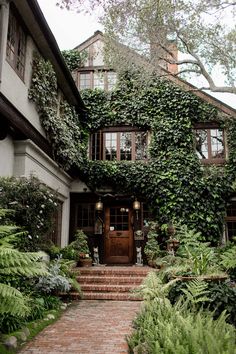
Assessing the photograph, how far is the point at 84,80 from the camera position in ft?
46.4

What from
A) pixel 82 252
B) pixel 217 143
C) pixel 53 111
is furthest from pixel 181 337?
pixel 217 143

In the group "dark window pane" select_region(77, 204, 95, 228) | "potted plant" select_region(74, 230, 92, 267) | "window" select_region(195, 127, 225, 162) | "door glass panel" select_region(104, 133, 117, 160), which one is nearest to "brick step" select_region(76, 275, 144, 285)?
"potted plant" select_region(74, 230, 92, 267)

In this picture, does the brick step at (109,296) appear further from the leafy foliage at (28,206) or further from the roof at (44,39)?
the roof at (44,39)

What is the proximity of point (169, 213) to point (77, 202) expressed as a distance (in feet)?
12.2

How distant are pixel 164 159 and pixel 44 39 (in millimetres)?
6121

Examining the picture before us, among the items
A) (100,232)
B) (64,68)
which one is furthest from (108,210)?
(64,68)

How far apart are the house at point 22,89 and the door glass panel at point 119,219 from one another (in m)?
3.95

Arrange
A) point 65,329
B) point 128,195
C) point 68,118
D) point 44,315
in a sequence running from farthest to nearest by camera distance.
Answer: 1. point 128,195
2. point 68,118
3. point 44,315
4. point 65,329

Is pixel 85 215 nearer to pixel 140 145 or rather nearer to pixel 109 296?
pixel 140 145

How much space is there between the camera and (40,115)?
891 centimetres

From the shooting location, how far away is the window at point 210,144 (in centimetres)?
1295

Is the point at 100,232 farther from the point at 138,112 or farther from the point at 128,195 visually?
the point at 138,112

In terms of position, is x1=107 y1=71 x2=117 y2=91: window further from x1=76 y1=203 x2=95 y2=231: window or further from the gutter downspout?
the gutter downspout

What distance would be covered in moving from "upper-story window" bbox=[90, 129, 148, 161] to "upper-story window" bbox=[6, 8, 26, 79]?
572cm
